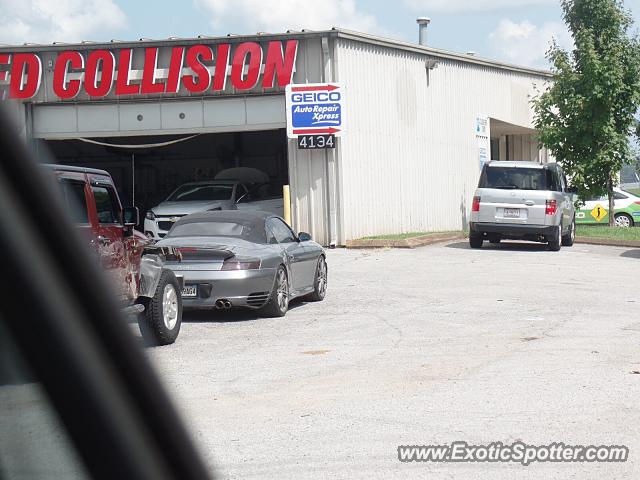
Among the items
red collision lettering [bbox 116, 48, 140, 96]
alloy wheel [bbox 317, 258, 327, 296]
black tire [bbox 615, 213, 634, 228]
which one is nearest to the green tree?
black tire [bbox 615, 213, 634, 228]

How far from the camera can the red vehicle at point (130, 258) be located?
9.71 meters

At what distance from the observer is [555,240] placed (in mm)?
23188

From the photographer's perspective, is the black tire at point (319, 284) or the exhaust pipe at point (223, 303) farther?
the black tire at point (319, 284)

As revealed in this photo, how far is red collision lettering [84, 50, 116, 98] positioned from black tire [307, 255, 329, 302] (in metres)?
11.5

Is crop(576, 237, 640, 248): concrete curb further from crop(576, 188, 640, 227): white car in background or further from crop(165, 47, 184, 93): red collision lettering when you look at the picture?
crop(165, 47, 184, 93): red collision lettering

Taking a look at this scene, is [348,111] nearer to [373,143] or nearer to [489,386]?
[373,143]

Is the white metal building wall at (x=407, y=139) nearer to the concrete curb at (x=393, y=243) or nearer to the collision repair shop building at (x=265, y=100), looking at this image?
the collision repair shop building at (x=265, y=100)

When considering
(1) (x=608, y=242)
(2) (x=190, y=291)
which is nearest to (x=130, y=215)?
(2) (x=190, y=291)

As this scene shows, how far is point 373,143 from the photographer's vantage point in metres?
26.0

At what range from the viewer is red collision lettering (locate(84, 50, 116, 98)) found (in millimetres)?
24469

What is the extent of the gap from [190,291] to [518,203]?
12.4 m

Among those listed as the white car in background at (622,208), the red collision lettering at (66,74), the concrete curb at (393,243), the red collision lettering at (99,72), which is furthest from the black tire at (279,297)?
the white car in background at (622,208)

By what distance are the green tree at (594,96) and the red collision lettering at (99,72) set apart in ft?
43.1

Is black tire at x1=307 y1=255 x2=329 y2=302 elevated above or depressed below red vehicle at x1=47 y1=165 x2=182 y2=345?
below
